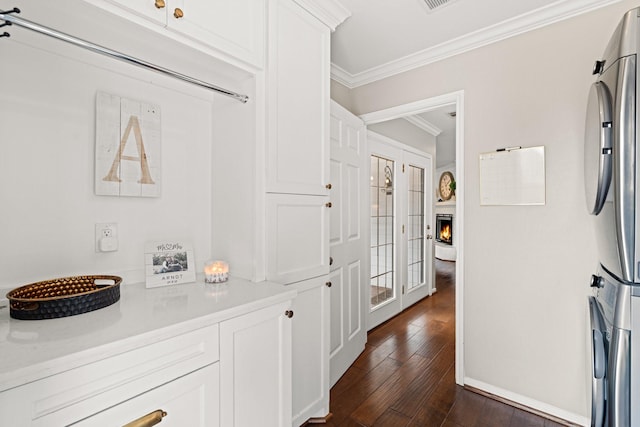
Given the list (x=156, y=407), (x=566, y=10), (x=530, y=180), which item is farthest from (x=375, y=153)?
(x=156, y=407)

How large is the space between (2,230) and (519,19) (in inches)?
119

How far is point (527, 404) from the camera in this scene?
2.04m

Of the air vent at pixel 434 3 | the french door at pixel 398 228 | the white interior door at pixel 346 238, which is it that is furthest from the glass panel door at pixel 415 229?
the air vent at pixel 434 3

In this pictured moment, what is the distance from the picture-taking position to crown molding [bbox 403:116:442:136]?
403 cm

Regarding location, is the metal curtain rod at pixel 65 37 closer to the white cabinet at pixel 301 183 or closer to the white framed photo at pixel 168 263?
the white cabinet at pixel 301 183

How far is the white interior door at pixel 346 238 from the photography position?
231cm

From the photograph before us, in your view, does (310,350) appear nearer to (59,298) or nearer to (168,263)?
(168,263)

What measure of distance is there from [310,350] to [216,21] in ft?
5.82

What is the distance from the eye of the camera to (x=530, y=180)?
203 cm

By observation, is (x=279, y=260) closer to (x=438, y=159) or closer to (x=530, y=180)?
(x=530, y=180)

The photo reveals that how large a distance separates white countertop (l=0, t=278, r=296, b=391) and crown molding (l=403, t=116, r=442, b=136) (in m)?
3.40

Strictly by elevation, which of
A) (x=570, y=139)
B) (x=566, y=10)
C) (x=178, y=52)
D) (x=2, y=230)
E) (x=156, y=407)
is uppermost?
(x=566, y=10)

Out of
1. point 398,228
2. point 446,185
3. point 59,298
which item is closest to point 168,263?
point 59,298

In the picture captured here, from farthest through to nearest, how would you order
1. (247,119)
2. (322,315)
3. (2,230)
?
(322,315)
(247,119)
(2,230)
